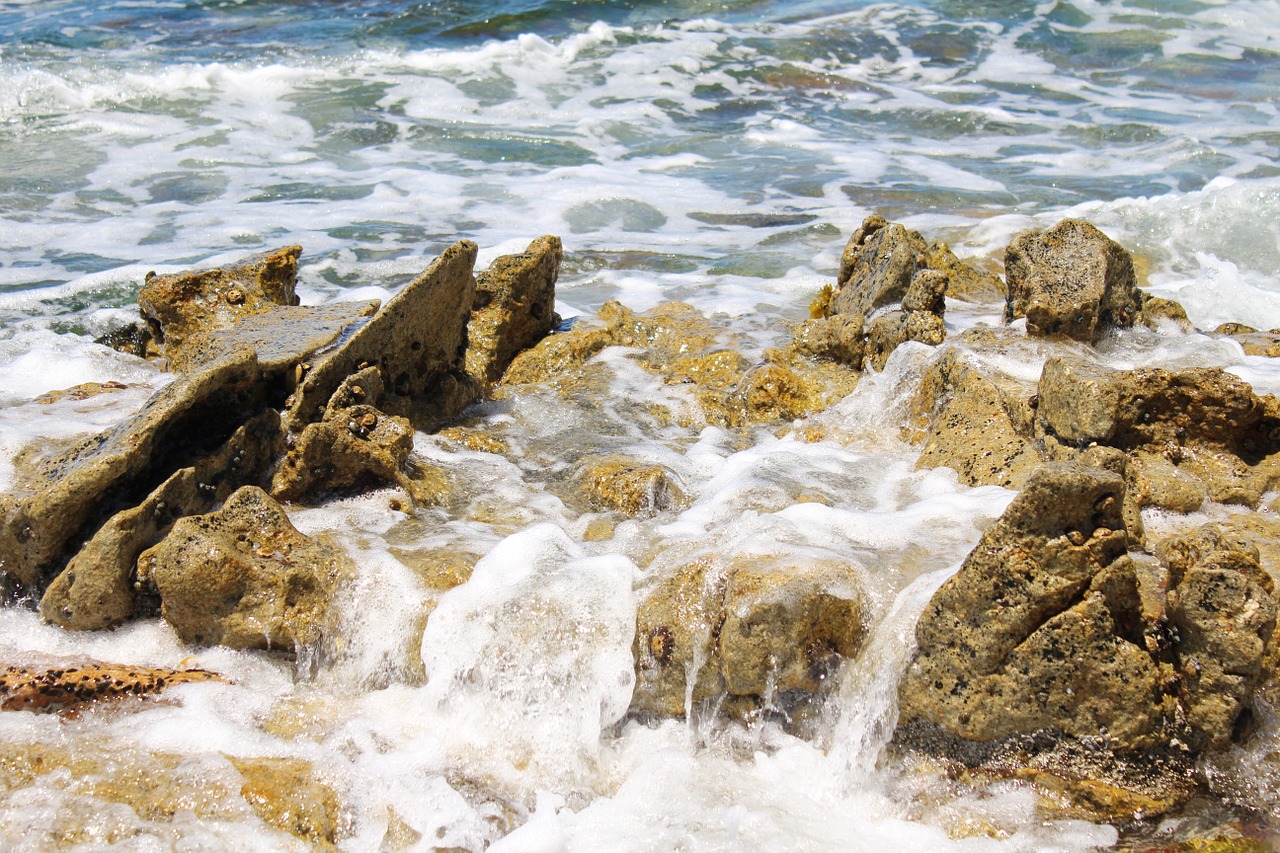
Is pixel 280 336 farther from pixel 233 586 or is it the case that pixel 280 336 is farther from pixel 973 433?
pixel 973 433

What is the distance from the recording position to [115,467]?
12.5 ft

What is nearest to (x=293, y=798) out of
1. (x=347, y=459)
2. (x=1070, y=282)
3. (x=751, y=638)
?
(x=751, y=638)

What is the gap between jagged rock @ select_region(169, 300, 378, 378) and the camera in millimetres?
4680

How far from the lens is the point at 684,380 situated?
5938 millimetres

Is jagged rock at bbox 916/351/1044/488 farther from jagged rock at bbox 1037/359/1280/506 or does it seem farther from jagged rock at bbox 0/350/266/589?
jagged rock at bbox 0/350/266/589

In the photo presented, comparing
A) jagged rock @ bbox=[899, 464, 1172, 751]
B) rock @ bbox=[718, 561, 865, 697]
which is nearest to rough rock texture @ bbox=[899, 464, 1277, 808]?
jagged rock @ bbox=[899, 464, 1172, 751]

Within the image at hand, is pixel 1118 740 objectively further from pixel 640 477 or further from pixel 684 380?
pixel 684 380

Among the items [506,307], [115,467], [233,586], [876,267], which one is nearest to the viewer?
[233,586]

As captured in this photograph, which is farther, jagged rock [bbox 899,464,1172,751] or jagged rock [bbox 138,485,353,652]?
jagged rock [bbox 138,485,353,652]

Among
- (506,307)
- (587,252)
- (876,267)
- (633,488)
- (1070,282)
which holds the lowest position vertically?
(587,252)

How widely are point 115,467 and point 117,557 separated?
375mm

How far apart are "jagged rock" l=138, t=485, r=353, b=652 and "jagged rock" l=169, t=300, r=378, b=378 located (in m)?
1.11

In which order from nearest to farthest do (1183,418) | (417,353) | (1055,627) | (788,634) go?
(1055,627) < (788,634) < (1183,418) < (417,353)

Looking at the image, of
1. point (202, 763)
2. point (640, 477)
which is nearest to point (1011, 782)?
point (640, 477)
